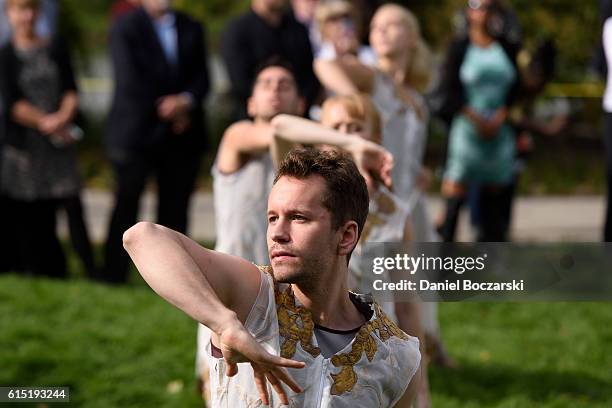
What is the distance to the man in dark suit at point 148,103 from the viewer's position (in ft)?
30.6

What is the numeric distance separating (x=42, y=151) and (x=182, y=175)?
1.05m

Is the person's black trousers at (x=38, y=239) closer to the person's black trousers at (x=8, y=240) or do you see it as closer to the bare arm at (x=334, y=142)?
the person's black trousers at (x=8, y=240)

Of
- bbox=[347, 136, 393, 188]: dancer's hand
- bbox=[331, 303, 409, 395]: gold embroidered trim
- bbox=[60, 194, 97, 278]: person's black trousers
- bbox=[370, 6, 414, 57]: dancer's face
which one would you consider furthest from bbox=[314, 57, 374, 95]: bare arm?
bbox=[60, 194, 97, 278]: person's black trousers

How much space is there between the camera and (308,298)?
11.1 ft

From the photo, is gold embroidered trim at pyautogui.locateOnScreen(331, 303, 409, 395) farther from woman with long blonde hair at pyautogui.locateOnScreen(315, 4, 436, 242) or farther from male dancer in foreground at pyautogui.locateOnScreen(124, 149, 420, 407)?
woman with long blonde hair at pyautogui.locateOnScreen(315, 4, 436, 242)

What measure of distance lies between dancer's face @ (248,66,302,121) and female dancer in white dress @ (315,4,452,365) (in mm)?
461

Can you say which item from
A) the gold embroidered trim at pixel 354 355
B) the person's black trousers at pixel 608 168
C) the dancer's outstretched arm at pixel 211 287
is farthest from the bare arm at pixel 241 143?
the person's black trousers at pixel 608 168

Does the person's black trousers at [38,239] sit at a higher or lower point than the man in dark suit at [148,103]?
lower

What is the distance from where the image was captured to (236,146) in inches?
230

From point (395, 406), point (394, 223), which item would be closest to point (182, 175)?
point (394, 223)

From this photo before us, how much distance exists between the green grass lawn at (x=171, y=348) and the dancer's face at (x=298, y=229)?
11.7 feet

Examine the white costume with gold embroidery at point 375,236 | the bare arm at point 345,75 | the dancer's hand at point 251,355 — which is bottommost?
the dancer's hand at point 251,355

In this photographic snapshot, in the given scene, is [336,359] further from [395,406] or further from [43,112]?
[43,112]

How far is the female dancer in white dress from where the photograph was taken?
6.46 m
